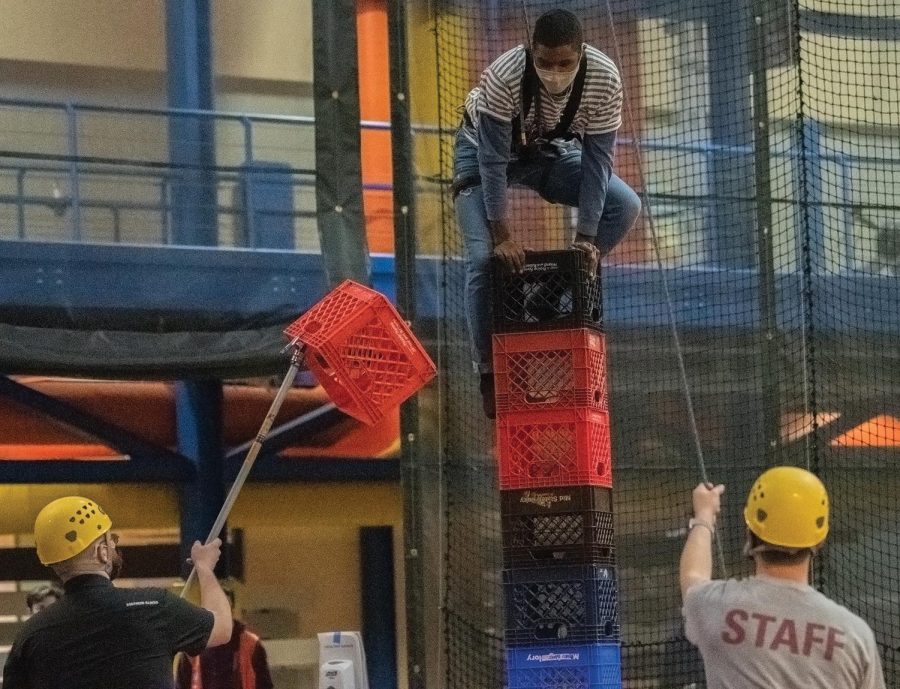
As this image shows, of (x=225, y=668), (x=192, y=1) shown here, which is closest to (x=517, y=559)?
(x=225, y=668)

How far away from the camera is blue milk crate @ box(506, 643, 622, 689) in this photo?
16.0ft

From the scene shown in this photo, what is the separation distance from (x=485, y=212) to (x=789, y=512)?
2288mm

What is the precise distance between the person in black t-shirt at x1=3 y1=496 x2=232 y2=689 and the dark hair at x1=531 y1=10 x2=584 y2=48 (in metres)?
1.94

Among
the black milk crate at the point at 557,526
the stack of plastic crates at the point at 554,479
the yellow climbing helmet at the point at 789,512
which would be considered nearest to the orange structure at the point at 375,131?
the stack of plastic crates at the point at 554,479

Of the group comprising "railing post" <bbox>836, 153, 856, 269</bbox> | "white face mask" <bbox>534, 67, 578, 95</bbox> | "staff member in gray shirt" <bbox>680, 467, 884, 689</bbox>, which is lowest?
"staff member in gray shirt" <bbox>680, 467, 884, 689</bbox>

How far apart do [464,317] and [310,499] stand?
2959mm

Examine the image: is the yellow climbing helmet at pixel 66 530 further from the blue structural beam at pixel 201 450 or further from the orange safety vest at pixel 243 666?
the blue structural beam at pixel 201 450

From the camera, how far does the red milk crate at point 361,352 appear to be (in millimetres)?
4910

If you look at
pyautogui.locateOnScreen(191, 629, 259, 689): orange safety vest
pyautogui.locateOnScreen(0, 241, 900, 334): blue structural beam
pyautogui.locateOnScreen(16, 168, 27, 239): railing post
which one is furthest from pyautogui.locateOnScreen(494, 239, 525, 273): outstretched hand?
pyautogui.locateOnScreen(191, 629, 259, 689): orange safety vest

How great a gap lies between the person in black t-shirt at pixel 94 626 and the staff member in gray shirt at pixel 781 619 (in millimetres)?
1381

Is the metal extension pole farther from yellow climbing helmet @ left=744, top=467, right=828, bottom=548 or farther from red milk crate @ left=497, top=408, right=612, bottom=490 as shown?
yellow climbing helmet @ left=744, top=467, right=828, bottom=548

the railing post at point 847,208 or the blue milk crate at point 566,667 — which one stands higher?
the railing post at point 847,208

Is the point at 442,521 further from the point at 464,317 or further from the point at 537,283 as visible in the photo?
the point at 537,283

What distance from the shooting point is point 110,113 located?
661 centimetres
